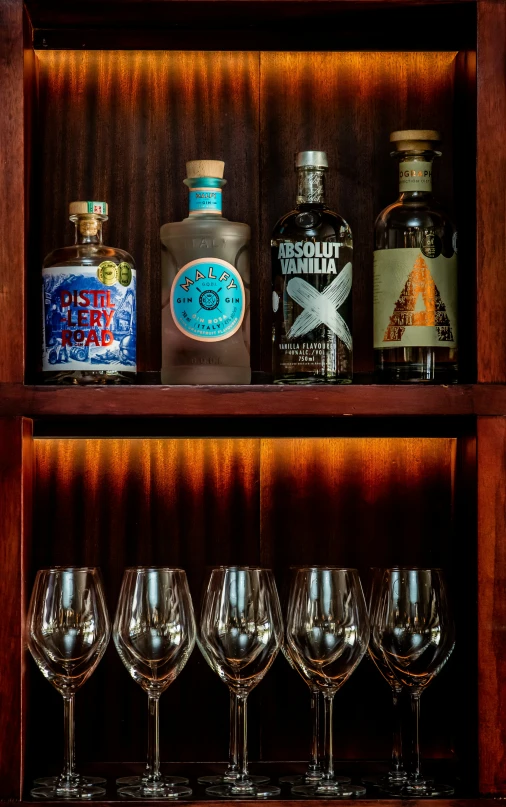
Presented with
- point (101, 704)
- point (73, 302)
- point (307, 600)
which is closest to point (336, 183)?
point (73, 302)

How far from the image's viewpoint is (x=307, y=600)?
1155mm

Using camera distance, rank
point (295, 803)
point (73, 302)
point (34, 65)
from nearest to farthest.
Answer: point (295, 803)
point (73, 302)
point (34, 65)

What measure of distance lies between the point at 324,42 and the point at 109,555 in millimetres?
705

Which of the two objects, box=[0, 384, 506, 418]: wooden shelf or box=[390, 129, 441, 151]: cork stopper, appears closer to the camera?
box=[0, 384, 506, 418]: wooden shelf

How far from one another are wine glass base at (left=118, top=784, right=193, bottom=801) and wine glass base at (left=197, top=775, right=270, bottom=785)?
Answer: 0.04 metres

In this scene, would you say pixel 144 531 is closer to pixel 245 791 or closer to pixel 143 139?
pixel 245 791

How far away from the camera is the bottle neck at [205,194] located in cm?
125

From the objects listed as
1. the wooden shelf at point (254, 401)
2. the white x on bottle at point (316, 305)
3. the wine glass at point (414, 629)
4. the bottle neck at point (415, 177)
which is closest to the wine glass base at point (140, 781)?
the wine glass at point (414, 629)

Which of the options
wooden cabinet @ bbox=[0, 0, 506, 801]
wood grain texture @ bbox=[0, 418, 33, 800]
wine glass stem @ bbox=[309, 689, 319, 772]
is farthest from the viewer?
wooden cabinet @ bbox=[0, 0, 506, 801]

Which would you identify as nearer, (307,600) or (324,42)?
(307,600)

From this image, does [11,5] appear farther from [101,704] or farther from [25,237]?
[101,704]

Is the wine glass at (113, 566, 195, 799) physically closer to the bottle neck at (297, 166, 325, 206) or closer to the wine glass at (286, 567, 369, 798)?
the wine glass at (286, 567, 369, 798)

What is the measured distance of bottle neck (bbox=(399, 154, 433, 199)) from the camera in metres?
1.28

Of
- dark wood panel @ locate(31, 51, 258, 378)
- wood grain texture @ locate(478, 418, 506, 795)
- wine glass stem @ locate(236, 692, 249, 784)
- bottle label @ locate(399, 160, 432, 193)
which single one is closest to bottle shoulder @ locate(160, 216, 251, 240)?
dark wood panel @ locate(31, 51, 258, 378)
